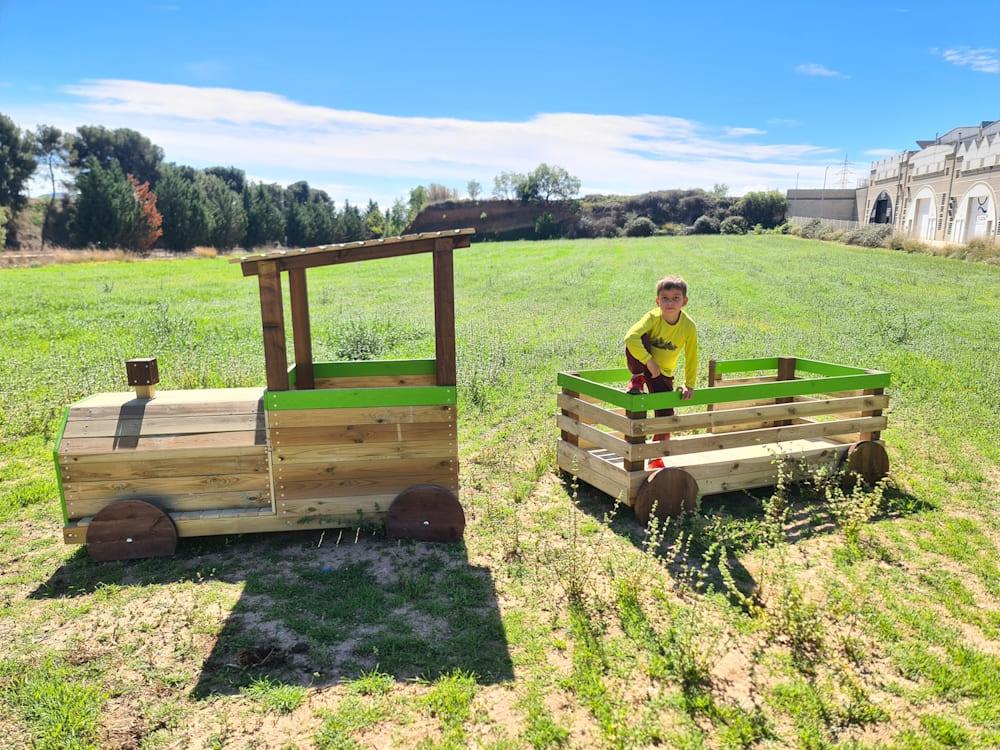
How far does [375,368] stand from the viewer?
6398 mm

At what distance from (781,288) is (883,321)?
799 centimetres

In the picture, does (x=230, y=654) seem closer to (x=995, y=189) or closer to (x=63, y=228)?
(x=995, y=189)

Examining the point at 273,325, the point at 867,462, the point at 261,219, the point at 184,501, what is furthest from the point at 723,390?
the point at 261,219

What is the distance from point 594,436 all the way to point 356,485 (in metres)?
2.33

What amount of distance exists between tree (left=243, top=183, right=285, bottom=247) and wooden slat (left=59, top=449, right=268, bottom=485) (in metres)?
79.7

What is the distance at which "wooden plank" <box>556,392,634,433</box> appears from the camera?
5.72 meters

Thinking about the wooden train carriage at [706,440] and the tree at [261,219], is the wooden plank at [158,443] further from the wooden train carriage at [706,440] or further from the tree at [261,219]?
the tree at [261,219]

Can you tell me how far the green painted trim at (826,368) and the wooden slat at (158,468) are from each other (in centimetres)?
622

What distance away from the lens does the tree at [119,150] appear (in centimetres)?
8112

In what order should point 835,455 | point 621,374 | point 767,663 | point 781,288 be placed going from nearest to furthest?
1. point 767,663
2. point 835,455
3. point 621,374
4. point 781,288

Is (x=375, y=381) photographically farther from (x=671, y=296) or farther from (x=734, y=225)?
(x=734, y=225)

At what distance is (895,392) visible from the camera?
10070mm

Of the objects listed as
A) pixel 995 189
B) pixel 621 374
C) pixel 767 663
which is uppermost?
pixel 995 189

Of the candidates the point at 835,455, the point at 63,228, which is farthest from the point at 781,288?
the point at 63,228
